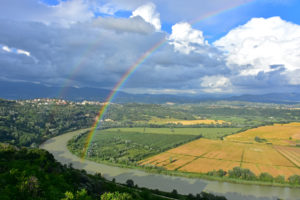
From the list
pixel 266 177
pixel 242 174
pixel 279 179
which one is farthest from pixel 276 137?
pixel 242 174

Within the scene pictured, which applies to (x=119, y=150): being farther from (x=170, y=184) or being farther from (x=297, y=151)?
(x=297, y=151)

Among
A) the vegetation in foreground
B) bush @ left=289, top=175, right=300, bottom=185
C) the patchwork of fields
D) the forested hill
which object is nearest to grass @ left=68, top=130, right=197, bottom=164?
the patchwork of fields

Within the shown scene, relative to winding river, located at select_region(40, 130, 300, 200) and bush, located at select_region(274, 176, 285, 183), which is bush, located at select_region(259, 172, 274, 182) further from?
winding river, located at select_region(40, 130, 300, 200)

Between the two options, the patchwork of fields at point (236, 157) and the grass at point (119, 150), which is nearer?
the patchwork of fields at point (236, 157)

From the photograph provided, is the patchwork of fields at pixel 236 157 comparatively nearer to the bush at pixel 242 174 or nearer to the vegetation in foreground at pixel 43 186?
the bush at pixel 242 174

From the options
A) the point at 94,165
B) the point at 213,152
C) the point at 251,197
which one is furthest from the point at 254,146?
the point at 94,165

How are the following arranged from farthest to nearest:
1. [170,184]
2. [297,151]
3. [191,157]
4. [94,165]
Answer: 1. [297,151]
2. [191,157]
3. [94,165]
4. [170,184]

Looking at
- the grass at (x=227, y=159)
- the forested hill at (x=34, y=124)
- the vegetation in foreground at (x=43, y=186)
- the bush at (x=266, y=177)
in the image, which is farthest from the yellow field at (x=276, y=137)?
the forested hill at (x=34, y=124)

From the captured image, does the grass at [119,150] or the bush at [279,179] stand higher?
the bush at [279,179]
